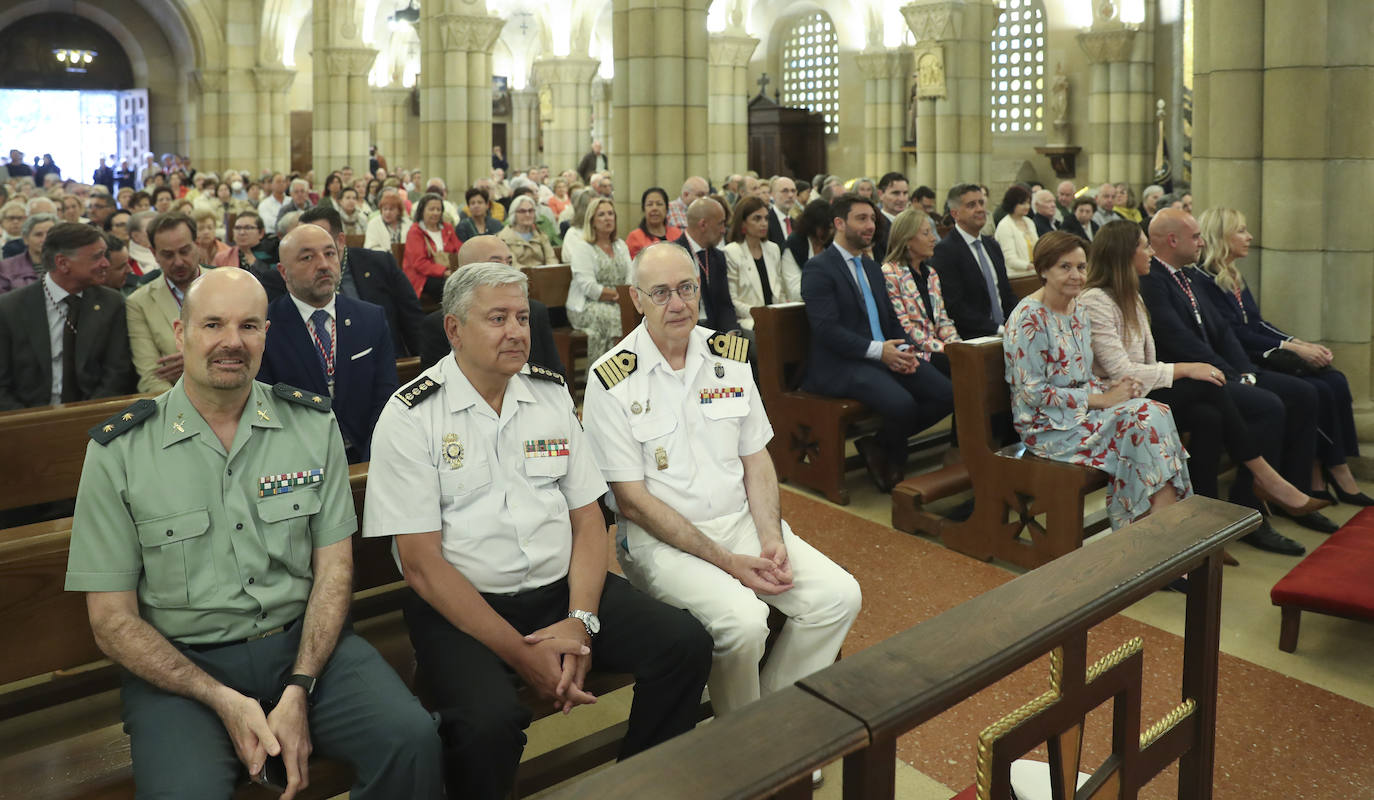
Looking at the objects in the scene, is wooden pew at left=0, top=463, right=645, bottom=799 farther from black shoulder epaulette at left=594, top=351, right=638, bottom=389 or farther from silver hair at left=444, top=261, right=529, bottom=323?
black shoulder epaulette at left=594, top=351, right=638, bottom=389

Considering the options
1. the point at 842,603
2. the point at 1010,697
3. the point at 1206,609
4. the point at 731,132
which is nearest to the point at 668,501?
the point at 842,603

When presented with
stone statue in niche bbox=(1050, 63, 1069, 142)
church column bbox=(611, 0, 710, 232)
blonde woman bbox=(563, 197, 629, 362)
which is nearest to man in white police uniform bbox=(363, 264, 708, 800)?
blonde woman bbox=(563, 197, 629, 362)

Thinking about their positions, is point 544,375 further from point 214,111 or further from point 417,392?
point 214,111

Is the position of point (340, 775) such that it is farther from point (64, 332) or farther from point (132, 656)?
point (64, 332)

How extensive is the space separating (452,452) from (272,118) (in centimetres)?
2377

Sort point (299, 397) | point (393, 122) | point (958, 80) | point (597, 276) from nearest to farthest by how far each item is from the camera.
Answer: point (299, 397), point (597, 276), point (958, 80), point (393, 122)

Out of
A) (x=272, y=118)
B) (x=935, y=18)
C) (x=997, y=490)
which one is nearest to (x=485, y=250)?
(x=997, y=490)

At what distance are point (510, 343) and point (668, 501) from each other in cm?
→ 77

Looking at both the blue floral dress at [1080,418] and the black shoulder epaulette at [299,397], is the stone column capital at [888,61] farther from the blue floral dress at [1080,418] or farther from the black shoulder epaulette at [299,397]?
the black shoulder epaulette at [299,397]

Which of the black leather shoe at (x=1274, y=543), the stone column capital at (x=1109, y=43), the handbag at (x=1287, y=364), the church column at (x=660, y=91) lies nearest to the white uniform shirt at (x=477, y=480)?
the black leather shoe at (x=1274, y=543)

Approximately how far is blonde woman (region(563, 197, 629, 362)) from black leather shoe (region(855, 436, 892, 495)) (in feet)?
7.47

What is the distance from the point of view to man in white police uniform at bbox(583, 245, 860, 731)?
10.1ft

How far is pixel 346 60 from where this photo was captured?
64.2 ft

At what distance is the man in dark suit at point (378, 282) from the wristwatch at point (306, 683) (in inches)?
131
